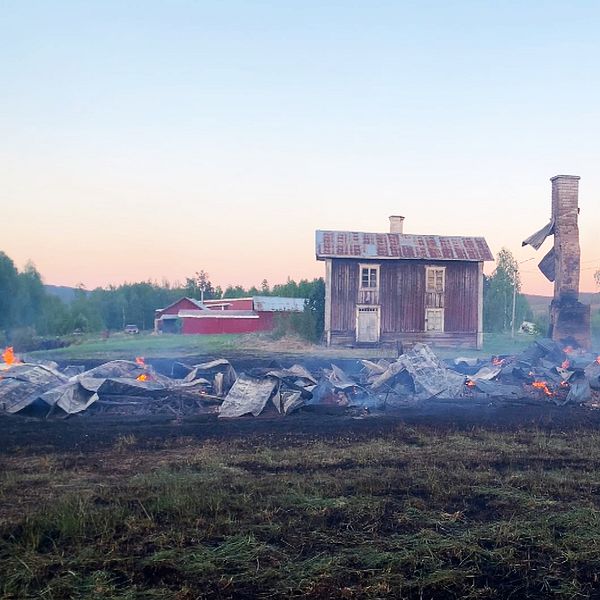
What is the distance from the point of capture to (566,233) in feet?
70.6

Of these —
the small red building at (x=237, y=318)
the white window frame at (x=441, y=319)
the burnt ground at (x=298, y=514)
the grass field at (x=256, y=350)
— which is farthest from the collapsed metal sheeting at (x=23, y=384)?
the small red building at (x=237, y=318)

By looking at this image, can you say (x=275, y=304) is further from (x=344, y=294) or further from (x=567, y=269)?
→ (x=567, y=269)

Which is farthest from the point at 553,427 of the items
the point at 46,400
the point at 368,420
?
the point at 46,400

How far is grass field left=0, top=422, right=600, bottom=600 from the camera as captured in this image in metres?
4.24

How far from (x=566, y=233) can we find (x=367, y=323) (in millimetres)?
10554

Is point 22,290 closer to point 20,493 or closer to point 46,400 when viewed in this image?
point 46,400

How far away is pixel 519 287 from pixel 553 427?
192ft

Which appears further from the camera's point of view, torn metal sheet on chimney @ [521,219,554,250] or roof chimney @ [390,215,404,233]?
roof chimney @ [390,215,404,233]

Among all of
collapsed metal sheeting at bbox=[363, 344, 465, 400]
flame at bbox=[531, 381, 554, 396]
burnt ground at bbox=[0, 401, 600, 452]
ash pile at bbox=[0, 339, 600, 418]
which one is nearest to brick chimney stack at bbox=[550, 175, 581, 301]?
ash pile at bbox=[0, 339, 600, 418]

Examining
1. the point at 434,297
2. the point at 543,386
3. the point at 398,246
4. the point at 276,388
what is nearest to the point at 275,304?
the point at 398,246

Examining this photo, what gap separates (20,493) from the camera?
643 centimetres

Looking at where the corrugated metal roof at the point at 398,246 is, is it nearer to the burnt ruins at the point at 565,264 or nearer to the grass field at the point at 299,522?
the burnt ruins at the point at 565,264

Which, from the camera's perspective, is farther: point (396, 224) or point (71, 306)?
point (71, 306)

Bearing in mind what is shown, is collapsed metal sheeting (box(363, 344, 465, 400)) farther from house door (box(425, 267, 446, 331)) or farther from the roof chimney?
the roof chimney
